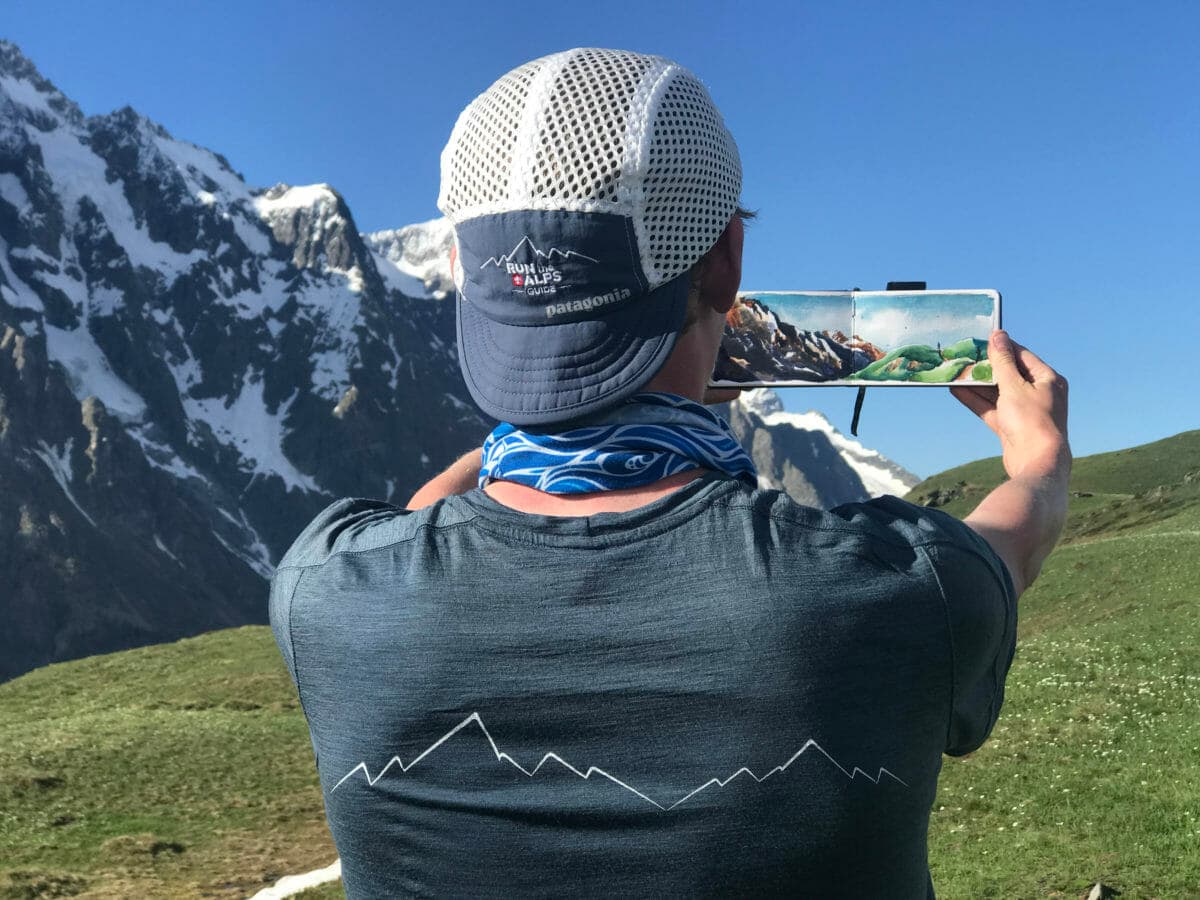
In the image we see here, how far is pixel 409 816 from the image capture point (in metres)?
2.62

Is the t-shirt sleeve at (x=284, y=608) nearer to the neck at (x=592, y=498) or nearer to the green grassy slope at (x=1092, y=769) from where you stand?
the neck at (x=592, y=498)

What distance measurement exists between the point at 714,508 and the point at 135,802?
85.3ft

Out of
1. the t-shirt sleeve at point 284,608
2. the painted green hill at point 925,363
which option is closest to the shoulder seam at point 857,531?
the t-shirt sleeve at point 284,608

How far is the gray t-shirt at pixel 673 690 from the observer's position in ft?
7.87

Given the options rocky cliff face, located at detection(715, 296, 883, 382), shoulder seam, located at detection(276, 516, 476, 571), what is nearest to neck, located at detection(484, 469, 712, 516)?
shoulder seam, located at detection(276, 516, 476, 571)

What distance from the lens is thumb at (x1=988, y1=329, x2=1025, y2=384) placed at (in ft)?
11.1

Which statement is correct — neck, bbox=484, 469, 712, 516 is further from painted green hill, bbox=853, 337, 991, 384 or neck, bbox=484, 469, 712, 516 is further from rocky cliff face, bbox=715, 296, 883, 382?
rocky cliff face, bbox=715, 296, 883, 382

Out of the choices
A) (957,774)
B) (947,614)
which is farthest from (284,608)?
(957,774)

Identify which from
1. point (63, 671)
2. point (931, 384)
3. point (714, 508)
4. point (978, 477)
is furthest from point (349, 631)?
point (978, 477)

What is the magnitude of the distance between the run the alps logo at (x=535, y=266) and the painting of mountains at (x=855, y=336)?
1.78m

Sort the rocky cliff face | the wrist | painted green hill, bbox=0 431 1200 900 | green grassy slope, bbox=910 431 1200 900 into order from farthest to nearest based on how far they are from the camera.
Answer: painted green hill, bbox=0 431 1200 900, green grassy slope, bbox=910 431 1200 900, the rocky cliff face, the wrist

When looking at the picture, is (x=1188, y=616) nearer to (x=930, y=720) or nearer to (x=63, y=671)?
(x=930, y=720)

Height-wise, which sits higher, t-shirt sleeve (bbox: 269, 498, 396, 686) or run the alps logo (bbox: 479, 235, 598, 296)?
run the alps logo (bbox: 479, 235, 598, 296)

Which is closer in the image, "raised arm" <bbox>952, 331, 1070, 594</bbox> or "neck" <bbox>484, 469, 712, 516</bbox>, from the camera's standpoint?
"neck" <bbox>484, 469, 712, 516</bbox>
